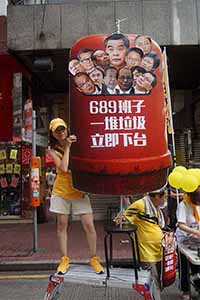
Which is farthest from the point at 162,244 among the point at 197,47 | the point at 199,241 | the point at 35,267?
the point at 197,47

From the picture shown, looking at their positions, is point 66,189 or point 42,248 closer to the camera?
point 66,189

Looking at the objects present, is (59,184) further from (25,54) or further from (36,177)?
(25,54)

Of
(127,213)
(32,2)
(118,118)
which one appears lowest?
(127,213)

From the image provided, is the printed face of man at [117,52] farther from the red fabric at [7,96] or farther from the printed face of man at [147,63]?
the red fabric at [7,96]

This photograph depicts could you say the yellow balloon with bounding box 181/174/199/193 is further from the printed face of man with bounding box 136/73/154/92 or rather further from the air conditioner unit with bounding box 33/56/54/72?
the air conditioner unit with bounding box 33/56/54/72

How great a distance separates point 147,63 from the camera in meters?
3.43

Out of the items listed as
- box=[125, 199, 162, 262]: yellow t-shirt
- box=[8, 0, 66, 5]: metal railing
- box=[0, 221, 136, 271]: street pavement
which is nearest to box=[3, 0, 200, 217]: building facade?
box=[8, 0, 66, 5]: metal railing

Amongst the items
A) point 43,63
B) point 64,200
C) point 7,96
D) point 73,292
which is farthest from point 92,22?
point 73,292

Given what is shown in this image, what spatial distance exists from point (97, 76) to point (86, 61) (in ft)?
0.54

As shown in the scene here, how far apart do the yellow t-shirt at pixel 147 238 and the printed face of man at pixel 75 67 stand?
4.96ft

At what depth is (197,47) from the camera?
8375mm

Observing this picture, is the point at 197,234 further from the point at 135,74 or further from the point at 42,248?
the point at 42,248

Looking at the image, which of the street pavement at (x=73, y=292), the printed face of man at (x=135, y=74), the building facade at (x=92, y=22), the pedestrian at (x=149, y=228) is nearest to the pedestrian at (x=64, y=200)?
the pedestrian at (x=149, y=228)

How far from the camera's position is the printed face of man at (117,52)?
3.40 m
